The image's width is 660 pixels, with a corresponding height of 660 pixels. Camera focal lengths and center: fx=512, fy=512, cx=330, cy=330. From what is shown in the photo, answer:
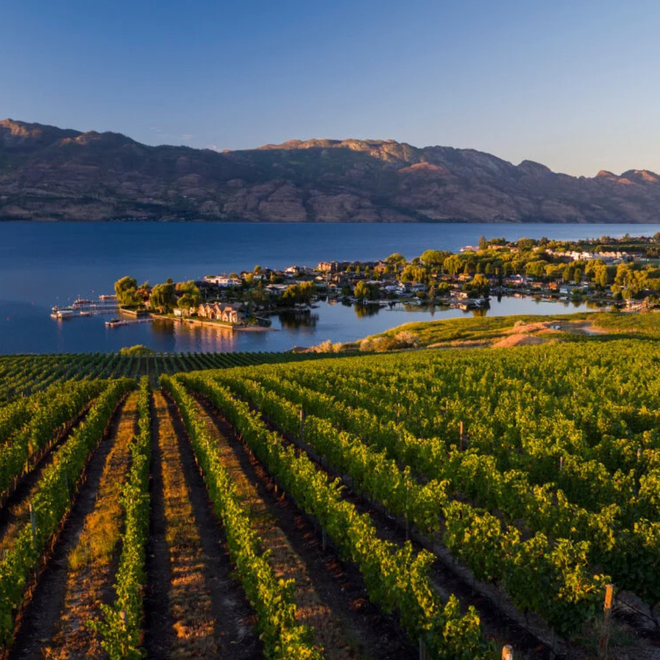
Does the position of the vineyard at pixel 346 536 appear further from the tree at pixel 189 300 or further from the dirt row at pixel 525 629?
the tree at pixel 189 300

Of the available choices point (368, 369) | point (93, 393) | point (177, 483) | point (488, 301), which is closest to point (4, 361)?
point (93, 393)

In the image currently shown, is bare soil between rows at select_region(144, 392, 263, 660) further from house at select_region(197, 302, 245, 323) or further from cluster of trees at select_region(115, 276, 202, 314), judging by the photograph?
cluster of trees at select_region(115, 276, 202, 314)

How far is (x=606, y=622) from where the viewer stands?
11.3m

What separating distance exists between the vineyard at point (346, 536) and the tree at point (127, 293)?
152m

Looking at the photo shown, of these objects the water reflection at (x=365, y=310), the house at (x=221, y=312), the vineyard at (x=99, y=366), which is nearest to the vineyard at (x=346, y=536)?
the vineyard at (x=99, y=366)

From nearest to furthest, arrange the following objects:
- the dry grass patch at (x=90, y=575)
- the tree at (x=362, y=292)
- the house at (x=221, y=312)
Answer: the dry grass patch at (x=90, y=575), the house at (x=221, y=312), the tree at (x=362, y=292)

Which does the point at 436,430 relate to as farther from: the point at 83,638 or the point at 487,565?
the point at 83,638

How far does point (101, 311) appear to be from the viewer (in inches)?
6821

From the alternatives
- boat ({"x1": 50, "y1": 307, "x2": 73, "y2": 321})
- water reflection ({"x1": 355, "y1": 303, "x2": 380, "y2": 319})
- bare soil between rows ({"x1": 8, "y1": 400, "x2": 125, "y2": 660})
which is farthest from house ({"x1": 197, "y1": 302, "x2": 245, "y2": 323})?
bare soil between rows ({"x1": 8, "y1": 400, "x2": 125, "y2": 660})

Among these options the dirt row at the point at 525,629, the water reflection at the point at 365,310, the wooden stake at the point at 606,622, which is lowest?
the water reflection at the point at 365,310

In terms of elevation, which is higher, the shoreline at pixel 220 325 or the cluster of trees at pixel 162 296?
the cluster of trees at pixel 162 296

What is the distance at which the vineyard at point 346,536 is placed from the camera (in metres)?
12.7

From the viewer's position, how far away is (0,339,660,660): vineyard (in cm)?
1268

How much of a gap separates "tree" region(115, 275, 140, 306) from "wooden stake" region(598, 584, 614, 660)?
18151 centimetres
